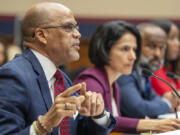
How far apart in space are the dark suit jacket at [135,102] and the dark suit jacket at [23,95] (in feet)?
2.78

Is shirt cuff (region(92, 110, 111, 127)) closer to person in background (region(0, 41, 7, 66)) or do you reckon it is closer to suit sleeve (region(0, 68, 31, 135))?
suit sleeve (region(0, 68, 31, 135))

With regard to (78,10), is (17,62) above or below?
above

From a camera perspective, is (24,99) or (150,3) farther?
(150,3)

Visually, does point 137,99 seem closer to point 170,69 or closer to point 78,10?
point 170,69

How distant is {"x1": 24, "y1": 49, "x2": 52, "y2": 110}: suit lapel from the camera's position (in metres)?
1.36

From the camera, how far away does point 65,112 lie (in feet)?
3.72

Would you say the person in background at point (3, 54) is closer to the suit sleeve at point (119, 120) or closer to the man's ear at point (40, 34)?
the suit sleeve at point (119, 120)

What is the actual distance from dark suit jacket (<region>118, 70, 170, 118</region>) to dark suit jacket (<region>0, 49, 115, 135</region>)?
85 cm

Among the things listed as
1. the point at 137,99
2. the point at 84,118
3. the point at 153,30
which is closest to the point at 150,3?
the point at 153,30

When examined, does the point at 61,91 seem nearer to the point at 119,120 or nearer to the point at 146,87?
the point at 119,120

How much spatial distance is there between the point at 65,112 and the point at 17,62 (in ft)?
1.28

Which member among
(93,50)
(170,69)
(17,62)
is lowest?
(170,69)

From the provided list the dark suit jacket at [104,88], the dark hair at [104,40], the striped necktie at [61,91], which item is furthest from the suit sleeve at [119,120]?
the striped necktie at [61,91]

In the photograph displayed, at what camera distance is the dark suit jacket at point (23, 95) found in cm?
118
